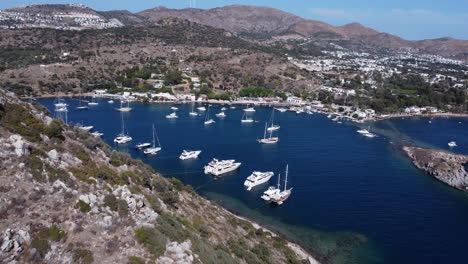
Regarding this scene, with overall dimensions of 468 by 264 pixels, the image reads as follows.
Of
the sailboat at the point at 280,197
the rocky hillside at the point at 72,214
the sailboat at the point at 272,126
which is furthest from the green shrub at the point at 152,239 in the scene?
the sailboat at the point at 272,126

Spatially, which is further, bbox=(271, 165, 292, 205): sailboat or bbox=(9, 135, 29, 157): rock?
bbox=(271, 165, 292, 205): sailboat

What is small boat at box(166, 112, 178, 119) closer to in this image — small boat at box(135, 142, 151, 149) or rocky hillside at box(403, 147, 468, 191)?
small boat at box(135, 142, 151, 149)

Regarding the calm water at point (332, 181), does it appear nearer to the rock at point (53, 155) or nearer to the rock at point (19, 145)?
the rock at point (53, 155)

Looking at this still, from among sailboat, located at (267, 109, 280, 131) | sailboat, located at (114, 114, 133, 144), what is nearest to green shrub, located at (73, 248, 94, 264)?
sailboat, located at (114, 114, 133, 144)

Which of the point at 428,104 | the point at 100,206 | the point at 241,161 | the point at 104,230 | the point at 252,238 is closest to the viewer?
the point at 104,230

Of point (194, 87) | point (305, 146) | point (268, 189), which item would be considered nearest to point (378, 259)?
point (268, 189)

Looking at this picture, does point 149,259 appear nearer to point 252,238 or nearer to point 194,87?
point 252,238
